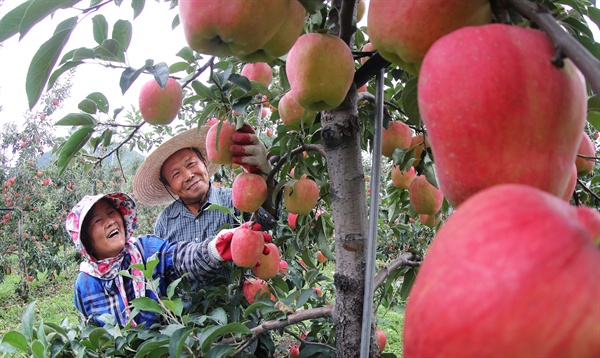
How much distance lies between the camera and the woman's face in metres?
1.78

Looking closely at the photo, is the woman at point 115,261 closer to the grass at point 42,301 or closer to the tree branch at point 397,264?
the tree branch at point 397,264

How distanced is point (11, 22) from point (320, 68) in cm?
46

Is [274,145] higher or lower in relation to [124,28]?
lower

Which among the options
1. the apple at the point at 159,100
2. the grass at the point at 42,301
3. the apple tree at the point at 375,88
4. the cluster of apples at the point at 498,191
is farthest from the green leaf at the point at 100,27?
the grass at the point at 42,301

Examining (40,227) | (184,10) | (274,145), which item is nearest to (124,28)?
(184,10)

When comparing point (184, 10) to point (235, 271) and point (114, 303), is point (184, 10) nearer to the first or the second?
point (235, 271)

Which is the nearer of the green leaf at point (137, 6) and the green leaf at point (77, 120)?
the green leaf at point (137, 6)

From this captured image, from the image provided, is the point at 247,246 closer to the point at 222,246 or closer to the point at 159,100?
Answer: the point at 222,246

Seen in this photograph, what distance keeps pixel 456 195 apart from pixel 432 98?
0.07m

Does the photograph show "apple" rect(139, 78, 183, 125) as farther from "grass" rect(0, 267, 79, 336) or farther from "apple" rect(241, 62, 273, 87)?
"grass" rect(0, 267, 79, 336)

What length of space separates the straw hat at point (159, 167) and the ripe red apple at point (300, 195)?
0.87 metres

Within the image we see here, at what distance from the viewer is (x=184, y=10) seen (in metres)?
0.44

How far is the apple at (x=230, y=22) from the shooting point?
0.40 meters

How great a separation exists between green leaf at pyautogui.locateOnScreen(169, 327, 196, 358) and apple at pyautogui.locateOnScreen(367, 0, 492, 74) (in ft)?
2.27
